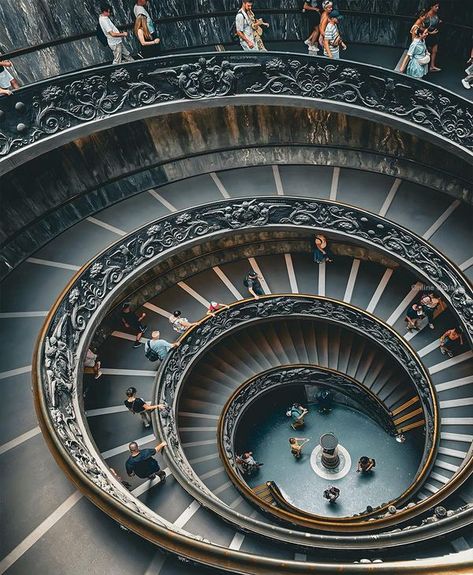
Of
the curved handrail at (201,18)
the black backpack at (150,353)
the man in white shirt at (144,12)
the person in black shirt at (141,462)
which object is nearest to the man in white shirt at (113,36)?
the man in white shirt at (144,12)

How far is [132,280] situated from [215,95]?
15.6 ft

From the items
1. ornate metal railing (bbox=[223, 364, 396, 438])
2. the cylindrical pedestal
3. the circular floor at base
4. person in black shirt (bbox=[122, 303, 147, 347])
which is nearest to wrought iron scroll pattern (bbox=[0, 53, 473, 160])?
person in black shirt (bbox=[122, 303, 147, 347])

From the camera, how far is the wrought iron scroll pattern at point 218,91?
371 inches

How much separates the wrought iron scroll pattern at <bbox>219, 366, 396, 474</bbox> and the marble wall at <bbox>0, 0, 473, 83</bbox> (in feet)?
29.3

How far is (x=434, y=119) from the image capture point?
970 centimetres

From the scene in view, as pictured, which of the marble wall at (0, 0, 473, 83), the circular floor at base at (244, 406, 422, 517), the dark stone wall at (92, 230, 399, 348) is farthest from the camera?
the dark stone wall at (92, 230, 399, 348)

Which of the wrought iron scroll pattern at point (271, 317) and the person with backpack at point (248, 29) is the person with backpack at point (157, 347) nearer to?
the wrought iron scroll pattern at point (271, 317)

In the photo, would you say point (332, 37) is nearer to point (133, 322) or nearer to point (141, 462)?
point (133, 322)

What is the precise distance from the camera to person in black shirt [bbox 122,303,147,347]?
1198cm

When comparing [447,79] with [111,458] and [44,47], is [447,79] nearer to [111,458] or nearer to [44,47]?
[44,47]

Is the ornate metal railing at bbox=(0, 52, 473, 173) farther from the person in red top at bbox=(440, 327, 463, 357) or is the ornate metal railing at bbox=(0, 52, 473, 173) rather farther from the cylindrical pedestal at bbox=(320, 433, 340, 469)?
the cylindrical pedestal at bbox=(320, 433, 340, 469)

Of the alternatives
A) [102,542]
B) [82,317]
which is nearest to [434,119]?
[82,317]

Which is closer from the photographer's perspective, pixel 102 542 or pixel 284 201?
pixel 102 542

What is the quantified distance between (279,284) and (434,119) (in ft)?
19.5
